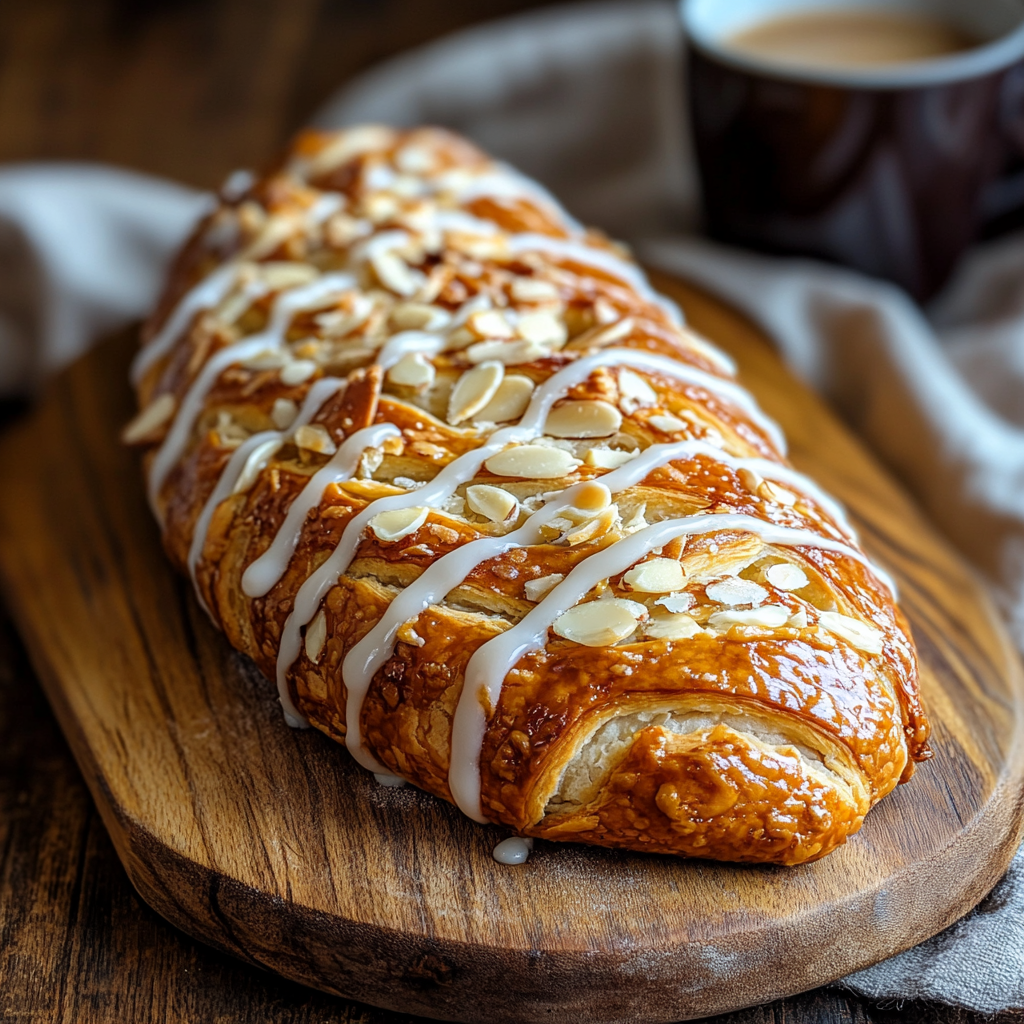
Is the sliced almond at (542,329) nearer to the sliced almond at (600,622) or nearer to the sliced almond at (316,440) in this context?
the sliced almond at (316,440)

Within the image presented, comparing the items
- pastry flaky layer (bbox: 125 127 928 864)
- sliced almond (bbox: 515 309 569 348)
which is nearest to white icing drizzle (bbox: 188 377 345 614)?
pastry flaky layer (bbox: 125 127 928 864)

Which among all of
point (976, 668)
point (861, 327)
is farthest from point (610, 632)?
point (861, 327)

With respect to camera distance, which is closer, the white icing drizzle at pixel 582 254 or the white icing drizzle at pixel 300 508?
the white icing drizzle at pixel 300 508

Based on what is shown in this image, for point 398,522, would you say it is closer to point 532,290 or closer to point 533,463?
point 533,463

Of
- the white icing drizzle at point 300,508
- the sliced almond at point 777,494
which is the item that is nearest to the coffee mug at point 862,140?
the sliced almond at point 777,494

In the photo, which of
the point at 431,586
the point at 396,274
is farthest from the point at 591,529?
the point at 396,274

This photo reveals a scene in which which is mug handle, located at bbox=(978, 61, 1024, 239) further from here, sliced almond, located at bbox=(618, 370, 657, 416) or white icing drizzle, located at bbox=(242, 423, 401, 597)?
white icing drizzle, located at bbox=(242, 423, 401, 597)

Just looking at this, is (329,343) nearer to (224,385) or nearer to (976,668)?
(224,385)
